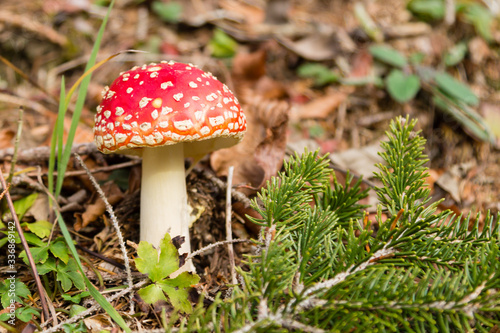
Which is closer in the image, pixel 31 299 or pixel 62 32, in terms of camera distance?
pixel 31 299

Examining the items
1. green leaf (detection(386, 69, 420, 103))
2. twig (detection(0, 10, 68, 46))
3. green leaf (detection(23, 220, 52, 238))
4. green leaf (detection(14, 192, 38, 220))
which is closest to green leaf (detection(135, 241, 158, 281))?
green leaf (detection(23, 220, 52, 238))

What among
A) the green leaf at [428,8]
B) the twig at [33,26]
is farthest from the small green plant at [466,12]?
the twig at [33,26]

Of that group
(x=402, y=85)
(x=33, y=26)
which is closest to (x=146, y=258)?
(x=402, y=85)

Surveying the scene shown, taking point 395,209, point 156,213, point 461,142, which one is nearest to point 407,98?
point 461,142

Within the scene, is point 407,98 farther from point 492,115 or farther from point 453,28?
point 453,28

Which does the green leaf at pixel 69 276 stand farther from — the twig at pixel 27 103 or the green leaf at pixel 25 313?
the twig at pixel 27 103

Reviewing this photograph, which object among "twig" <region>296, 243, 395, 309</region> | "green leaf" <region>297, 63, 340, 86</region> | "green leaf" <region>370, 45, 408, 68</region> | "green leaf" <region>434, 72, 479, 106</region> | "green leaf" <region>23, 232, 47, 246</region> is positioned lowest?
"green leaf" <region>23, 232, 47, 246</region>

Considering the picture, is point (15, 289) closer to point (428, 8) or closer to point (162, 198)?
point (162, 198)

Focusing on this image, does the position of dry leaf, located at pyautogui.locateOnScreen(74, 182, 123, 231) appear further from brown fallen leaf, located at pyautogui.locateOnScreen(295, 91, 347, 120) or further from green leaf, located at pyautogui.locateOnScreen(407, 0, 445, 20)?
green leaf, located at pyautogui.locateOnScreen(407, 0, 445, 20)
